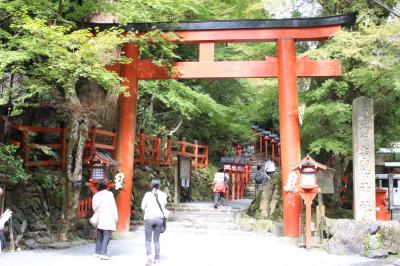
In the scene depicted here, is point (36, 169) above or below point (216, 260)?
above

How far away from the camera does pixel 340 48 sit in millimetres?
11703

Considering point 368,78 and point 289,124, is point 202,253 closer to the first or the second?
point 289,124

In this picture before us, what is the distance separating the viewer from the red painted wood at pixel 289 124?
1221 centimetres

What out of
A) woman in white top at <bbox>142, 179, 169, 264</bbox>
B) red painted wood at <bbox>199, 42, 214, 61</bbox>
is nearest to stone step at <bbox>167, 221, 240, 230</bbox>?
red painted wood at <bbox>199, 42, 214, 61</bbox>

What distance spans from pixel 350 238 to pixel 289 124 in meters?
3.53

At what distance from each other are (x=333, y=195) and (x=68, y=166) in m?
9.50

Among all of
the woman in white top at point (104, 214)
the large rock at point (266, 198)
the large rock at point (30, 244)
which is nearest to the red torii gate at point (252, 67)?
the large rock at point (266, 198)

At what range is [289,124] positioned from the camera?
41.2ft

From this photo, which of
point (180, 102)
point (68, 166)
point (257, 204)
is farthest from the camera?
point (180, 102)

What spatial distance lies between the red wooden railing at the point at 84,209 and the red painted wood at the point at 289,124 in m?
5.48

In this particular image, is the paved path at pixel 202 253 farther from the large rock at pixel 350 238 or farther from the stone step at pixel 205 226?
the large rock at pixel 350 238

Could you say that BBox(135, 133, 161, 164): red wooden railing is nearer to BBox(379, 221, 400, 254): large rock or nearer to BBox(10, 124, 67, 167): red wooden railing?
BBox(10, 124, 67, 167): red wooden railing

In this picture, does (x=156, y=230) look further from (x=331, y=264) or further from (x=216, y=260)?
(x=331, y=264)

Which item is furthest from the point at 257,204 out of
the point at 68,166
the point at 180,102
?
the point at 68,166
